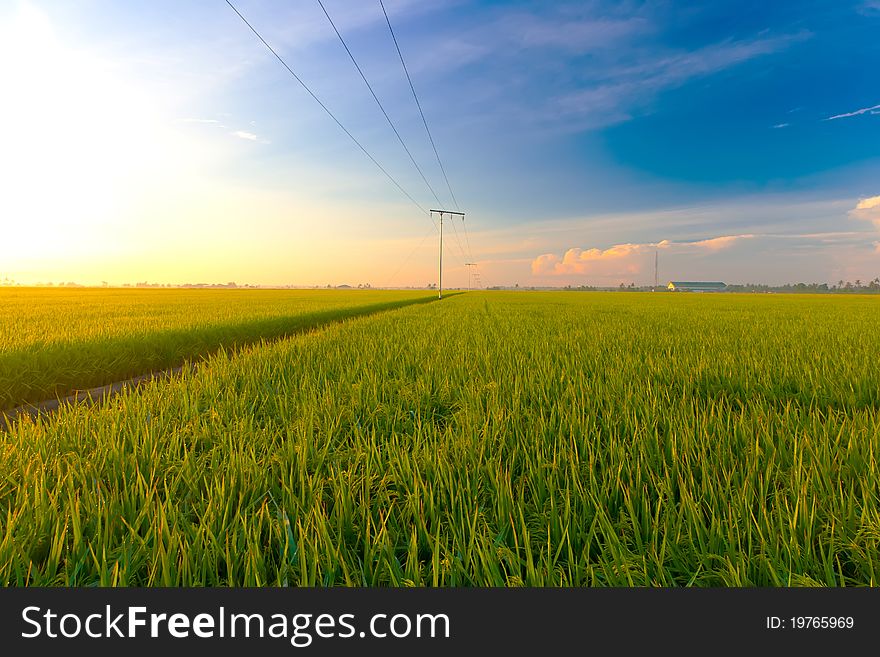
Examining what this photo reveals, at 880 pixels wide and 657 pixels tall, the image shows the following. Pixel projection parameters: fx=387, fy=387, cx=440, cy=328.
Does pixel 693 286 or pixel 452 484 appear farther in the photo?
pixel 693 286

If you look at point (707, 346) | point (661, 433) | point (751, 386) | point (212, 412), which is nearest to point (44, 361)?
point (212, 412)

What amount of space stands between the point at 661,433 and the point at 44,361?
25.7 feet

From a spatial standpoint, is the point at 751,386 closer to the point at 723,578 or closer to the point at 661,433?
the point at 661,433

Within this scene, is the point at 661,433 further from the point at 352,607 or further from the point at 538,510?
the point at 352,607

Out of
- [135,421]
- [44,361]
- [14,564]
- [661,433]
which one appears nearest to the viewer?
[14,564]

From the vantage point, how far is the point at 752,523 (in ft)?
4.45

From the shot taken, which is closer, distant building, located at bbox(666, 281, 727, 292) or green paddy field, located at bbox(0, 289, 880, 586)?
green paddy field, located at bbox(0, 289, 880, 586)

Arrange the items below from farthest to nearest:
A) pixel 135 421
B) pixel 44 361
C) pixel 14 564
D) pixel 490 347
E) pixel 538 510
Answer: pixel 490 347, pixel 44 361, pixel 135 421, pixel 538 510, pixel 14 564

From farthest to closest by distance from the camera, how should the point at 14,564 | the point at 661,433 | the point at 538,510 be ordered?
the point at 661,433
the point at 538,510
the point at 14,564

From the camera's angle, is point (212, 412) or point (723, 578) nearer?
point (723, 578)

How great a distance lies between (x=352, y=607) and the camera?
1033mm

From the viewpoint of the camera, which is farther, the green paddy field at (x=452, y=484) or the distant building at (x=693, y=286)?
the distant building at (x=693, y=286)

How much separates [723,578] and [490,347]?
5.16 meters

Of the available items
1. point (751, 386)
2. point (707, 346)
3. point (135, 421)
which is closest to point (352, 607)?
point (135, 421)
